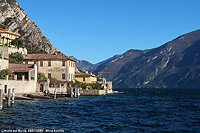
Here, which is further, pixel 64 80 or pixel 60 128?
pixel 64 80

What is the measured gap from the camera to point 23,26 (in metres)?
143

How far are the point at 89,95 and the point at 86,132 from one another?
56.4m

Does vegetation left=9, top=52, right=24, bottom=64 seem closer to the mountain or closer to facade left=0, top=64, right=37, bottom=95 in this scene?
facade left=0, top=64, right=37, bottom=95

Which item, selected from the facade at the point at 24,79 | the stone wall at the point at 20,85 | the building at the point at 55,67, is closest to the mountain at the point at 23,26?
the building at the point at 55,67

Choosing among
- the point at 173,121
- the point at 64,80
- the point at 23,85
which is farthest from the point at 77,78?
the point at 173,121

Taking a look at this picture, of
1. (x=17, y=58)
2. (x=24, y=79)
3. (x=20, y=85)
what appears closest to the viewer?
(x=20, y=85)

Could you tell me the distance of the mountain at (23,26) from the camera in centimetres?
13800

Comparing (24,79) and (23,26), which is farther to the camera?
(23,26)

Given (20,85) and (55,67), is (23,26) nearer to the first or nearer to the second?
(55,67)

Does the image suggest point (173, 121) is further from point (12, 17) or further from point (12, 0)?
point (12, 0)

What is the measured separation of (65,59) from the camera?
81.8 meters

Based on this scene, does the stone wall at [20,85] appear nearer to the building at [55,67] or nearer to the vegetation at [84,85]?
the building at [55,67]

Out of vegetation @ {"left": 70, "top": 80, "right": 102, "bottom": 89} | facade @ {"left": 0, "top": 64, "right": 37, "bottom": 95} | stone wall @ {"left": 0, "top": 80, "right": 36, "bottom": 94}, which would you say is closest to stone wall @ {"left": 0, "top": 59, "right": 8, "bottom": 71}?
facade @ {"left": 0, "top": 64, "right": 37, "bottom": 95}

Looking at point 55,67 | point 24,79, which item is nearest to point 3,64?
point 24,79
